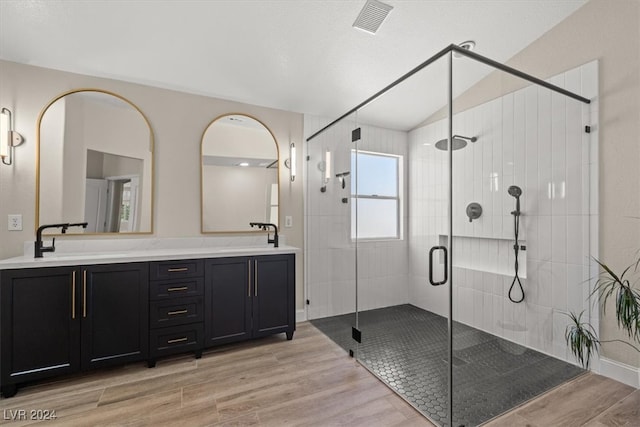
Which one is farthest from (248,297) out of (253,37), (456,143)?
(253,37)

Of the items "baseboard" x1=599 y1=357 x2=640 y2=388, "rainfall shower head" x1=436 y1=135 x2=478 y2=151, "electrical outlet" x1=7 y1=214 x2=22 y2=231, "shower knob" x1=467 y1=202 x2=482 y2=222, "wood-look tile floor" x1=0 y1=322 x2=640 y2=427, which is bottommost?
"wood-look tile floor" x1=0 y1=322 x2=640 y2=427

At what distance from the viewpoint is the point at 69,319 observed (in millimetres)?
1999

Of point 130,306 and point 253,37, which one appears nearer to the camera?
point 130,306

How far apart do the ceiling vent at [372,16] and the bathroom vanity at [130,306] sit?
200 centimetres

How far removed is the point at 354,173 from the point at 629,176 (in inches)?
76.2

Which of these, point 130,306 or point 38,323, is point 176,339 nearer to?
point 130,306

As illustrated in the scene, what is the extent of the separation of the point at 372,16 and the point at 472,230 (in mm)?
1716

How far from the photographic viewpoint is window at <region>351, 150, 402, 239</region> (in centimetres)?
223

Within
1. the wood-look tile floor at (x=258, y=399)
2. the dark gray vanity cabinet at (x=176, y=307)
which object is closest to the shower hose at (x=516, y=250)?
the wood-look tile floor at (x=258, y=399)

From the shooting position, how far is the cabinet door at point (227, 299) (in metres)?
2.43

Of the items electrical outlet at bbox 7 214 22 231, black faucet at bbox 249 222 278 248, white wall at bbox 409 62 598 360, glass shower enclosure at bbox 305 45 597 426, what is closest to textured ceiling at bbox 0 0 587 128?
glass shower enclosure at bbox 305 45 597 426

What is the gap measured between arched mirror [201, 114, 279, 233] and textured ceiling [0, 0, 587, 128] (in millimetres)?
A: 406

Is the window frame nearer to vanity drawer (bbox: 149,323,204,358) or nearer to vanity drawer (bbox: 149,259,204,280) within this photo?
vanity drawer (bbox: 149,259,204,280)

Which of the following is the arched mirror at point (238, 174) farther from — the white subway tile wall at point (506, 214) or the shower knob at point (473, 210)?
the shower knob at point (473, 210)
